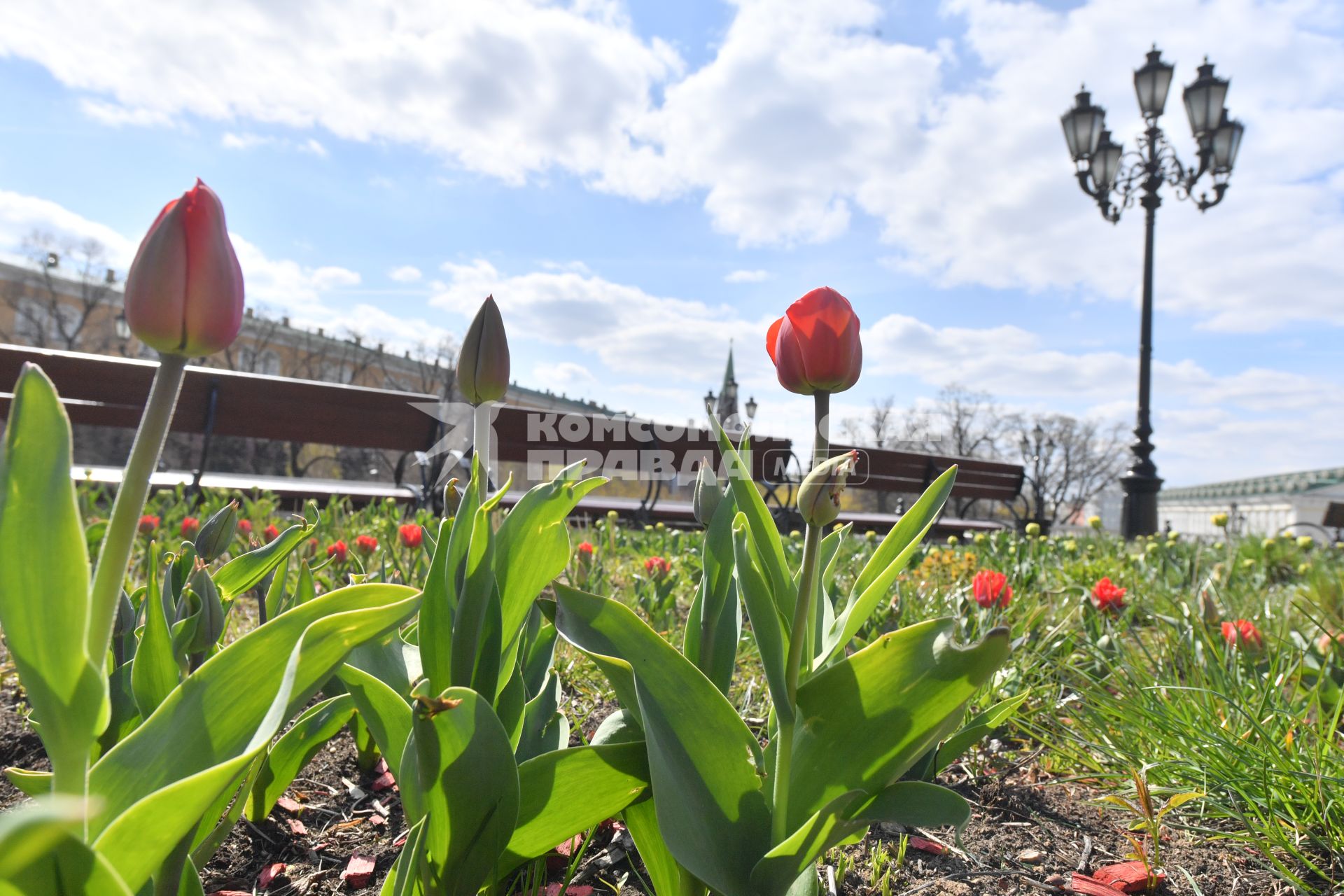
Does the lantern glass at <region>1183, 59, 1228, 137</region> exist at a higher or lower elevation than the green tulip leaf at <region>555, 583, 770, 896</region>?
higher

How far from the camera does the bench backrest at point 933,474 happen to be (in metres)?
6.33

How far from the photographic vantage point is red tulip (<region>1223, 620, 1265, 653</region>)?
5.88ft

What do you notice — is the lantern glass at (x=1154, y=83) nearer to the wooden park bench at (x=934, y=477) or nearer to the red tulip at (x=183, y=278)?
the wooden park bench at (x=934, y=477)

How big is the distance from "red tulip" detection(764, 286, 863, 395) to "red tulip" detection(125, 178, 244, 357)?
0.54 metres

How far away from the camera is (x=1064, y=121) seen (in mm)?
9172

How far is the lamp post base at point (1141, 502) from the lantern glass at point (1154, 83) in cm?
413

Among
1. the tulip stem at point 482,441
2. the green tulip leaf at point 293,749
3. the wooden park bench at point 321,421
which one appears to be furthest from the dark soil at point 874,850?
the wooden park bench at point 321,421

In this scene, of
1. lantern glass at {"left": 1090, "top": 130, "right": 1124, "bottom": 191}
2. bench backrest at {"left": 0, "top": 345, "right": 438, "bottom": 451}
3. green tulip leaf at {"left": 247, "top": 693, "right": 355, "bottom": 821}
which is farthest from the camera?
lantern glass at {"left": 1090, "top": 130, "right": 1124, "bottom": 191}

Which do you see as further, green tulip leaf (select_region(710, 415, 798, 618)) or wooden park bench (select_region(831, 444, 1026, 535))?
wooden park bench (select_region(831, 444, 1026, 535))

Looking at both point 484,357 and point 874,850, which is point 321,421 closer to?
point 484,357

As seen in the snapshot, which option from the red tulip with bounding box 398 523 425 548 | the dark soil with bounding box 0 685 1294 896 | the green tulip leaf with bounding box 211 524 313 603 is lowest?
the dark soil with bounding box 0 685 1294 896

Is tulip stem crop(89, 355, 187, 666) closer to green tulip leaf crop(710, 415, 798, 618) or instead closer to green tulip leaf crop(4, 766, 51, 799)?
green tulip leaf crop(4, 766, 51, 799)

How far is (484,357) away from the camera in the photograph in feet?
2.90

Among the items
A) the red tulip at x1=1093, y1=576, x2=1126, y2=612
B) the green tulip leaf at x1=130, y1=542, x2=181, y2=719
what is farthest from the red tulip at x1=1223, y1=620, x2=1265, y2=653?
the green tulip leaf at x1=130, y1=542, x2=181, y2=719
